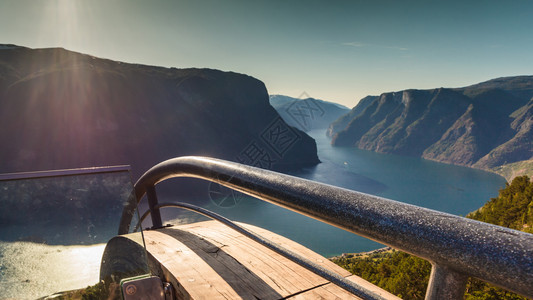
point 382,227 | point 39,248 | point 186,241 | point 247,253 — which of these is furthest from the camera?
point 186,241

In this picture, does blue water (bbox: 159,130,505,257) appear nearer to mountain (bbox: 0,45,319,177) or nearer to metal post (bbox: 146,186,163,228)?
mountain (bbox: 0,45,319,177)

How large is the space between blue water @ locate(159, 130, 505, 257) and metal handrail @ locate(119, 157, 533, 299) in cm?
4724

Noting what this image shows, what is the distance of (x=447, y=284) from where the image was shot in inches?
16.5

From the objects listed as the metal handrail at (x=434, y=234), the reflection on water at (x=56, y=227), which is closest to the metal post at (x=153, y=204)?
the reflection on water at (x=56, y=227)

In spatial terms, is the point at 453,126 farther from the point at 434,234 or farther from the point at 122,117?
the point at 434,234

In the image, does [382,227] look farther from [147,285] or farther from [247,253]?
[247,253]

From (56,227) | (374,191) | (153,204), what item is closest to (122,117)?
(374,191)

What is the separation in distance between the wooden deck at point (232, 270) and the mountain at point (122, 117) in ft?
231

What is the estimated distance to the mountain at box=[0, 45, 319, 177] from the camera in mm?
60287

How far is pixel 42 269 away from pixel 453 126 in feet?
607

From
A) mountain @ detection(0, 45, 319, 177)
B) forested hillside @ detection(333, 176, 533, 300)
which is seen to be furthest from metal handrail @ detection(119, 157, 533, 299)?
mountain @ detection(0, 45, 319, 177)

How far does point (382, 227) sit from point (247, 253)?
36.2 inches

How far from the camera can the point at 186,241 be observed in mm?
1397

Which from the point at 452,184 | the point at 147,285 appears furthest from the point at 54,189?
the point at 452,184
